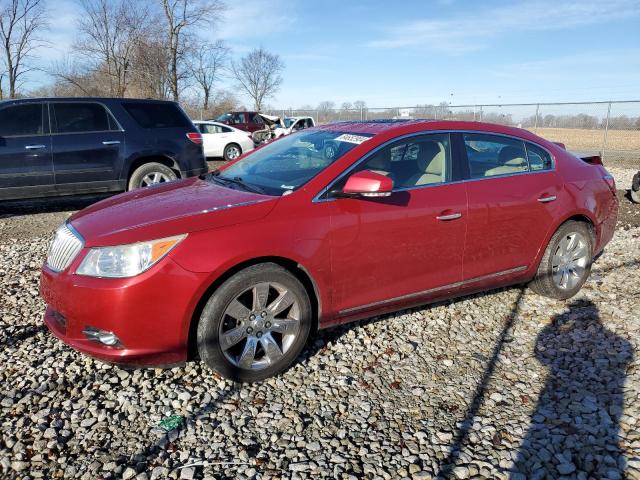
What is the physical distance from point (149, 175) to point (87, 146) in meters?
0.96

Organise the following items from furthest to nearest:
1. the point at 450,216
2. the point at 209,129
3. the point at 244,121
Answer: the point at 244,121
the point at 209,129
the point at 450,216

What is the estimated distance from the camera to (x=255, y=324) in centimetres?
305

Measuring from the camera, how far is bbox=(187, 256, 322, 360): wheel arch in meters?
2.89

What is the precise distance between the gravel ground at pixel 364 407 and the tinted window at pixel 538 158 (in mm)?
1311

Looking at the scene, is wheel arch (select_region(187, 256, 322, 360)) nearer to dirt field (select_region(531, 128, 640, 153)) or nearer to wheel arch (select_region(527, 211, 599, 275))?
wheel arch (select_region(527, 211, 599, 275))

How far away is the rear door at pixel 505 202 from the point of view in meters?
3.80

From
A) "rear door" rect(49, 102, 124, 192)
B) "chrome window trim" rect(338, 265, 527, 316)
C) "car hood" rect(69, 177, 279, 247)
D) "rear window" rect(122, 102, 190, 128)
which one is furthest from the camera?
"rear window" rect(122, 102, 190, 128)

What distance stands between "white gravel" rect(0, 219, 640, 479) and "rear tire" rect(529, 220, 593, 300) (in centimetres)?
45

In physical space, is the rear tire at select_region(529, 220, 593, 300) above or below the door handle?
below

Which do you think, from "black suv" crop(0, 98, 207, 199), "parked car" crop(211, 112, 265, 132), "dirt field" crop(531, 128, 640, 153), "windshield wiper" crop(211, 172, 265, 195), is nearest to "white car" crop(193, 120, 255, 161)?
"parked car" crop(211, 112, 265, 132)

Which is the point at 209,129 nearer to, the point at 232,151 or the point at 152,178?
the point at 232,151

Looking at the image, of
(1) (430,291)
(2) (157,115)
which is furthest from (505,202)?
(2) (157,115)

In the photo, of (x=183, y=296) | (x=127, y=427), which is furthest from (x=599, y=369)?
(x=127, y=427)

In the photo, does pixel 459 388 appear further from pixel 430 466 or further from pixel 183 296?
pixel 183 296
